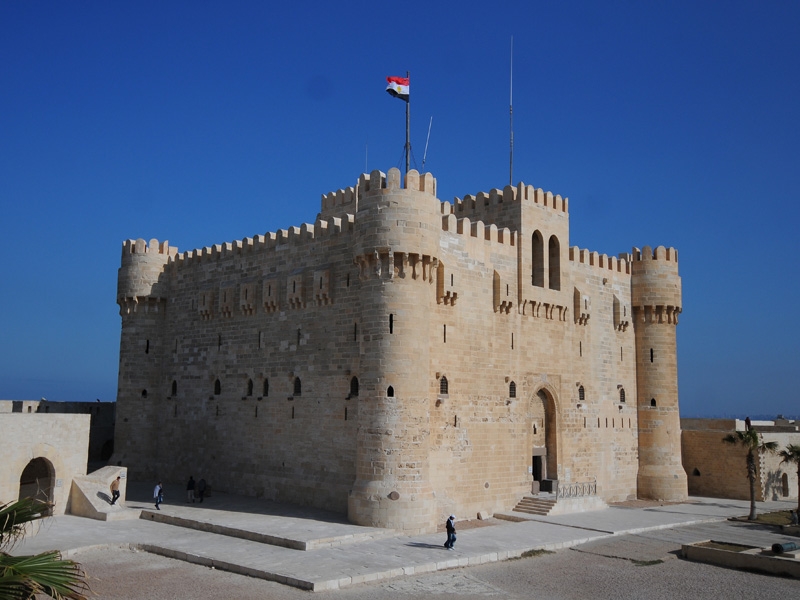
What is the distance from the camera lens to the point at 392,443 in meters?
21.6

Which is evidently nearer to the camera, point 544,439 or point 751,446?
point 751,446

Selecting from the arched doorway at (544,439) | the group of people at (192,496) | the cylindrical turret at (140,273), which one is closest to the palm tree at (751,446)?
Answer: the group of people at (192,496)

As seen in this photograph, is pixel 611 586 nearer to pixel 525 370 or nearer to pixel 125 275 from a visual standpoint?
pixel 525 370

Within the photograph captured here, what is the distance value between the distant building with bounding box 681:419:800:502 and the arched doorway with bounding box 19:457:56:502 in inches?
1052

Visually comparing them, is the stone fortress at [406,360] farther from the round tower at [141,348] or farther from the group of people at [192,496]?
the group of people at [192,496]

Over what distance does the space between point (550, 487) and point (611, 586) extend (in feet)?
34.6

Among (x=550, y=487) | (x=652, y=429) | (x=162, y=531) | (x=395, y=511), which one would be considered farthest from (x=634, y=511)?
(x=162, y=531)

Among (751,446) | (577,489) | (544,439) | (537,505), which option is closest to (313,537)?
(537,505)

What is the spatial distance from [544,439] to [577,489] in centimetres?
225

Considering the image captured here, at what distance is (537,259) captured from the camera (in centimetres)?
2850

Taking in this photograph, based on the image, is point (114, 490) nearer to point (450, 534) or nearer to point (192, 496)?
point (192, 496)

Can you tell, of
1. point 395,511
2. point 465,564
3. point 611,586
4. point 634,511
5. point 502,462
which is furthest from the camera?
point 634,511

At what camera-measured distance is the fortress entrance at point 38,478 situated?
78.2ft

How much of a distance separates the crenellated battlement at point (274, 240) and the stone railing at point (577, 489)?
1225 cm
